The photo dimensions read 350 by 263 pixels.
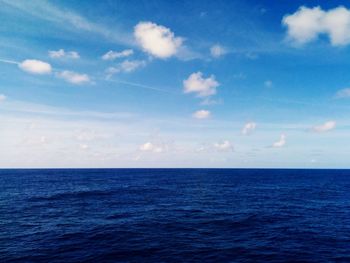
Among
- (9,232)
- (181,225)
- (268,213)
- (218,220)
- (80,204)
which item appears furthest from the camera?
(80,204)

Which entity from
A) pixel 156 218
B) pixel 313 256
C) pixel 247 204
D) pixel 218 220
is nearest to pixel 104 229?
pixel 156 218

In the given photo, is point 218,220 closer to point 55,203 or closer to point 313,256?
point 313,256

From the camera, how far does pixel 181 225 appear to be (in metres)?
42.9

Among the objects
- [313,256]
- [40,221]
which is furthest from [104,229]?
[313,256]

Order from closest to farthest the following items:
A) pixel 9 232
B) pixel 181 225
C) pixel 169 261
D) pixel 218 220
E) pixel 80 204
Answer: pixel 169 261
pixel 9 232
pixel 181 225
pixel 218 220
pixel 80 204

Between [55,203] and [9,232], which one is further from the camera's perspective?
[55,203]

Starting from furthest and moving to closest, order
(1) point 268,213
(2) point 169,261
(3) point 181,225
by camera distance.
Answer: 1. (1) point 268,213
2. (3) point 181,225
3. (2) point 169,261

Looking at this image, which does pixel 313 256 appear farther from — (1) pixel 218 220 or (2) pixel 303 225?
(1) pixel 218 220

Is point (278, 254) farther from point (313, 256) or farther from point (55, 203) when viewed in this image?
point (55, 203)

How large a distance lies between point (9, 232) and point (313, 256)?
4207 cm

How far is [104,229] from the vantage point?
40.3 metres

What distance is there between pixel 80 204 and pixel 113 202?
26.1 ft

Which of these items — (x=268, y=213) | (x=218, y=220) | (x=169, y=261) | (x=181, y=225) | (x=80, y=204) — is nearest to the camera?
(x=169, y=261)

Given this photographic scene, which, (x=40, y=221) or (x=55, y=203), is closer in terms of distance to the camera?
(x=40, y=221)
